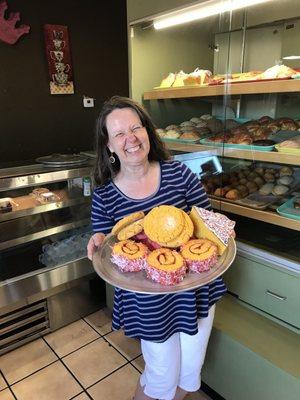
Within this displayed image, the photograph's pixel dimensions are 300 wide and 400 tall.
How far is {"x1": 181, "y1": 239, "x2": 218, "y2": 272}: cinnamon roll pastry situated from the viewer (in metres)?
1.08

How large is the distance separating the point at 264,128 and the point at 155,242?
1.07m

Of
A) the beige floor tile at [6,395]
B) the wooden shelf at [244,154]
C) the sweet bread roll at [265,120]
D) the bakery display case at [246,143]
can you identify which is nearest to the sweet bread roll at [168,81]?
the bakery display case at [246,143]

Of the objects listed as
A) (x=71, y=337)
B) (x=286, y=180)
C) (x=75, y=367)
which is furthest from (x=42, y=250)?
(x=286, y=180)

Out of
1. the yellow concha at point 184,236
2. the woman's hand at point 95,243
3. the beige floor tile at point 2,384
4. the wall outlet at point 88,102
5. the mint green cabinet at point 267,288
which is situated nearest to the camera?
the yellow concha at point 184,236

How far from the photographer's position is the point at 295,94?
1774 mm

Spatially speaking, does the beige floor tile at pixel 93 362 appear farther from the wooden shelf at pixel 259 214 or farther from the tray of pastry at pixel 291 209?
the tray of pastry at pixel 291 209

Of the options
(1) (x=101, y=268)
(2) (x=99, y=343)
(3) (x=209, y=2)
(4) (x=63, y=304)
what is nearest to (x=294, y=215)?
(1) (x=101, y=268)

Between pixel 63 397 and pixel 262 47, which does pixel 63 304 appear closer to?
pixel 63 397

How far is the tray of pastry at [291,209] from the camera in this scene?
1571 millimetres

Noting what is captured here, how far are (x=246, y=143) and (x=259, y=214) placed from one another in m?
0.40

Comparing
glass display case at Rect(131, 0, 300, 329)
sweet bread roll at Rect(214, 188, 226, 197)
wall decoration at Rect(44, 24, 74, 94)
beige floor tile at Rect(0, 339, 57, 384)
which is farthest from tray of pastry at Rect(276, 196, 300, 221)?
wall decoration at Rect(44, 24, 74, 94)

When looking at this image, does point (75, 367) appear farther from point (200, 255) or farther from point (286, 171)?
point (286, 171)

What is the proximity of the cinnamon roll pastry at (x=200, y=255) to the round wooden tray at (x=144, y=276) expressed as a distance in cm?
2

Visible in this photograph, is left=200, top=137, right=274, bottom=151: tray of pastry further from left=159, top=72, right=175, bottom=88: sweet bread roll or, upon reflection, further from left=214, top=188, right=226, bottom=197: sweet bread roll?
left=159, top=72, right=175, bottom=88: sweet bread roll
